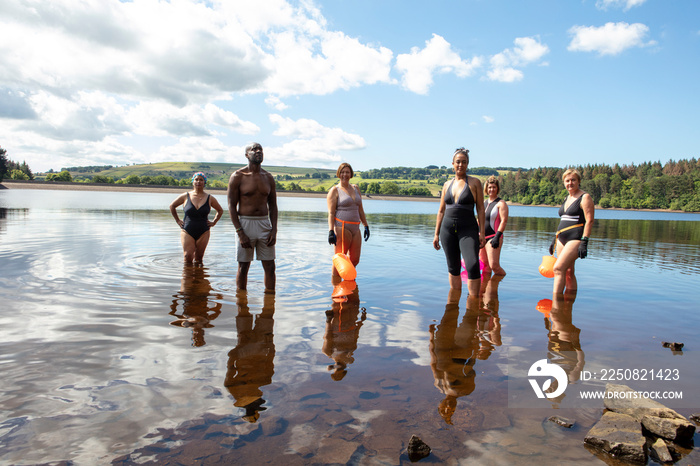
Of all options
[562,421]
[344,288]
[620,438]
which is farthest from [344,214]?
[620,438]

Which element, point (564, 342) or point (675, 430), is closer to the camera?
point (675, 430)

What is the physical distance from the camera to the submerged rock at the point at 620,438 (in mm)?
2729

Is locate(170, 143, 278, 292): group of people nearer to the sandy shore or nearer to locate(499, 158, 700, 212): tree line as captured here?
the sandy shore

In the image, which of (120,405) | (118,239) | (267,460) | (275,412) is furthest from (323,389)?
(118,239)

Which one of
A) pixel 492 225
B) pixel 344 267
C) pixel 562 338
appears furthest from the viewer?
pixel 492 225

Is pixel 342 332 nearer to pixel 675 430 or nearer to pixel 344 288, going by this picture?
pixel 344 288

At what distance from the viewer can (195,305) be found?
620cm

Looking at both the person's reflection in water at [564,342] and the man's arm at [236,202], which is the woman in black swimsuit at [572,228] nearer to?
the person's reflection in water at [564,342]

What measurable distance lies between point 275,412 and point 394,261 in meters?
8.47

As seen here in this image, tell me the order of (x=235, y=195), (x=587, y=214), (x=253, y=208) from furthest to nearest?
(x=587, y=214) < (x=253, y=208) < (x=235, y=195)

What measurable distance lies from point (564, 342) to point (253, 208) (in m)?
4.80

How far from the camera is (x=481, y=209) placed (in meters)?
6.45

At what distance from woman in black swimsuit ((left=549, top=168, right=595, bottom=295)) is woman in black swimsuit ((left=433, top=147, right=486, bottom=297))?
66.7 inches

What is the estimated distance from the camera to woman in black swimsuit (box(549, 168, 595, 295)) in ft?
22.7
